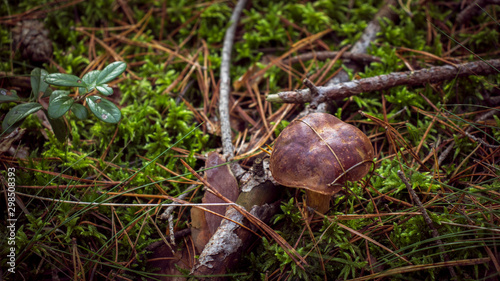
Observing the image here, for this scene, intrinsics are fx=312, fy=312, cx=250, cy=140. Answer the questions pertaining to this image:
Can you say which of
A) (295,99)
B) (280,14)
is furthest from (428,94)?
(280,14)

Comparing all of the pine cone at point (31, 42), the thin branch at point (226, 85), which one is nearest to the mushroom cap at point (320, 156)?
the thin branch at point (226, 85)

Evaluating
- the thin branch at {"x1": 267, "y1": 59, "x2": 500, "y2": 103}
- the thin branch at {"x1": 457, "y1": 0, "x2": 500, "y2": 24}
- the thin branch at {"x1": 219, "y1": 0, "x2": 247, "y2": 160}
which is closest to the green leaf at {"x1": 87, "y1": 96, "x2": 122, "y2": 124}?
the thin branch at {"x1": 219, "y1": 0, "x2": 247, "y2": 160}

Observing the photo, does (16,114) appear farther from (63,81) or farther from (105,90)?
(105,90)

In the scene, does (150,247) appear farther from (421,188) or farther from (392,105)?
(392,105)

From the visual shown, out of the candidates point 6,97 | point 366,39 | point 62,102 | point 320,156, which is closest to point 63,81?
point 62,102

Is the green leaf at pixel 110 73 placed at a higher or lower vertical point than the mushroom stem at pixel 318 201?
higher

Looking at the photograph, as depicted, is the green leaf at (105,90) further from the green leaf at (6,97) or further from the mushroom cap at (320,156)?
the mushroom cap at (320,156)

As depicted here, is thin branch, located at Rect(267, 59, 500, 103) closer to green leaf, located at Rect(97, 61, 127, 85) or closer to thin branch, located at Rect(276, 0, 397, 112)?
thin branch, located at Rect(276, 0, 397, 112)

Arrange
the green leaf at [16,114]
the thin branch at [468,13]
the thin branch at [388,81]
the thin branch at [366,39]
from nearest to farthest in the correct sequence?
the green leaf at [16,114]
the thin branch at [388,81]
the thin branch at [366,39]
the thin branch at [468,13]
